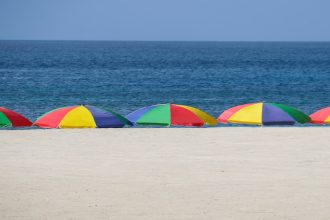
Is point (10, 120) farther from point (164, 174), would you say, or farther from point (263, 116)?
point (164, 174)

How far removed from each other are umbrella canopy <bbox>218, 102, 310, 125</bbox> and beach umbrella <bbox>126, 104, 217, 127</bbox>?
0.73 meters

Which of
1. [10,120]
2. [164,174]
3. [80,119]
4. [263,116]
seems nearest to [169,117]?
[80,119]

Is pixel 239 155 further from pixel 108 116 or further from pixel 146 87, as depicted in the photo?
pixel 146 87

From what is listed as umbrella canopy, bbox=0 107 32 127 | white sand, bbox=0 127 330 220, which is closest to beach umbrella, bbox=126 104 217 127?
white sand, bbox=0 127 330 220

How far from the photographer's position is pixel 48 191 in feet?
45.7

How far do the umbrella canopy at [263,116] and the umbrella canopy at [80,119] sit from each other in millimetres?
3124

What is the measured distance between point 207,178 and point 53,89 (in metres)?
46.0

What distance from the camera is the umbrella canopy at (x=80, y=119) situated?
79.2 ft

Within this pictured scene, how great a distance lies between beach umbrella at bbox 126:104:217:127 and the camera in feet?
81.5

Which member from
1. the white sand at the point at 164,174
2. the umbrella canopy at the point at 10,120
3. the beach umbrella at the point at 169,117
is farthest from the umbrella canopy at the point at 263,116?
the umbrella canopy at the point at 10,120

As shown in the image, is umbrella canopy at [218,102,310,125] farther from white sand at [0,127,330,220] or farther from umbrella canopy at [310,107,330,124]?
white sand at [0,127,330,220]

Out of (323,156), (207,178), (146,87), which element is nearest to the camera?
(207,178)

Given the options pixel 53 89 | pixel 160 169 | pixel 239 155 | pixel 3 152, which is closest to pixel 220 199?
pixel 160 169

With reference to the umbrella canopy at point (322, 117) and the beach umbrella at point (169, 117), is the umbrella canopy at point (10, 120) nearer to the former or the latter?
the beach umbrella at point (169, 117)
